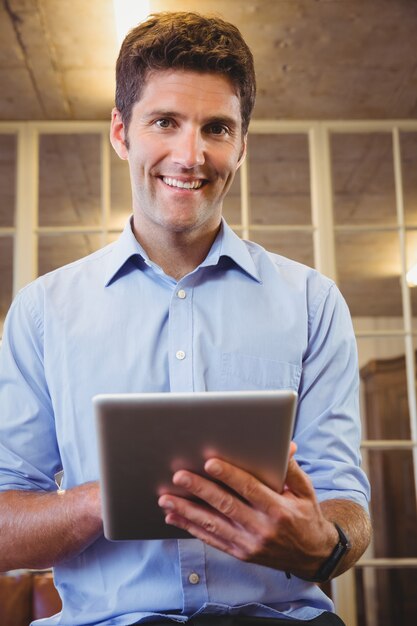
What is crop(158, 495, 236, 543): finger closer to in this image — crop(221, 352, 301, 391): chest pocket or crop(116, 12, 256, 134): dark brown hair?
crop(221, 352, 301, 391): chest pocket

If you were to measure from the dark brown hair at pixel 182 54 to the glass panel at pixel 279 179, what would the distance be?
9.74 ft

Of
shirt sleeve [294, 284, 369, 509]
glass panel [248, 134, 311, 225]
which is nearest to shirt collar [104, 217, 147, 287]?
shirt sleeve [294, 284, 369, 509]

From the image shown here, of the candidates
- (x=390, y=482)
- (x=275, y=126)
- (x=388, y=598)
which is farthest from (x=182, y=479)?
(x=390, y=482)

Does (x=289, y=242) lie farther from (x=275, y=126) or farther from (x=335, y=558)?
(x=335, y=558)

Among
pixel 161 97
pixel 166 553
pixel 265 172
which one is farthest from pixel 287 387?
pixel 265 172

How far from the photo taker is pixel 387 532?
29.4 feet

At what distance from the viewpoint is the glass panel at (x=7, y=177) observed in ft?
15.3

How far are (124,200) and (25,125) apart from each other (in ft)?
5.41

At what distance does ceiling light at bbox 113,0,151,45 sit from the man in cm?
155

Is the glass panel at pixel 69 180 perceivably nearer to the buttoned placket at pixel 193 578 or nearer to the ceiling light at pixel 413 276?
the ceiling light at pixel 413 276

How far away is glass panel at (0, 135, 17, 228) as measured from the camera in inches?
183

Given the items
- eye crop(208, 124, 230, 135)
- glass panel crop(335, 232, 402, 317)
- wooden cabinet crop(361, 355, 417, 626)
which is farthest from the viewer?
wooden cabinet crop(361, 355, 417, 626)

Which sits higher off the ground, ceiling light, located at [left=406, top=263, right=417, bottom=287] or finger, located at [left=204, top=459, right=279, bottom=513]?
ceiling light, located at [left=406, top=263, right=417, bottom=287]

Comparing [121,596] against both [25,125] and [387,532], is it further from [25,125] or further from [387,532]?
[387,532]
